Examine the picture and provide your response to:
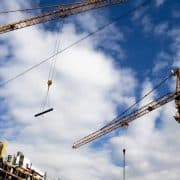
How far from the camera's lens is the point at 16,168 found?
65625mm

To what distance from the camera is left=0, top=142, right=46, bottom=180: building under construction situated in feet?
204

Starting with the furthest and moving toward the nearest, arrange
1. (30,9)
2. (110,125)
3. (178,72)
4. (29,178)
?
(110,125) → (178,72) → (29,178) → (30,9)

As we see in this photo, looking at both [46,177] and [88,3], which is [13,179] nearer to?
[46,177]

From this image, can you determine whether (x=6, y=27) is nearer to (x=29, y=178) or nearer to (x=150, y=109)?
(x=29, y=178)

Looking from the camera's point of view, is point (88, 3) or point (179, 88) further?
point (179, 88)

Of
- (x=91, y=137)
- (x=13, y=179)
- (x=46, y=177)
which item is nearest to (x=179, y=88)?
(x=91, y=137)

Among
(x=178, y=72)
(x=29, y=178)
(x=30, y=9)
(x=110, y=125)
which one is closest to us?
(x=30, y=9)

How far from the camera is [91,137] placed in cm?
9312

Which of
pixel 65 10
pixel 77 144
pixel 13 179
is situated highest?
pixel 65 10

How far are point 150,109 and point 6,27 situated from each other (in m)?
37.9

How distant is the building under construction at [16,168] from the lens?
62.2 meters

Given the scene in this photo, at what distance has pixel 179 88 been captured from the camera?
80375 millimetres

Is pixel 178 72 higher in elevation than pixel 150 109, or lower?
higher

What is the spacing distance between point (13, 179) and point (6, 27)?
1112 inches
